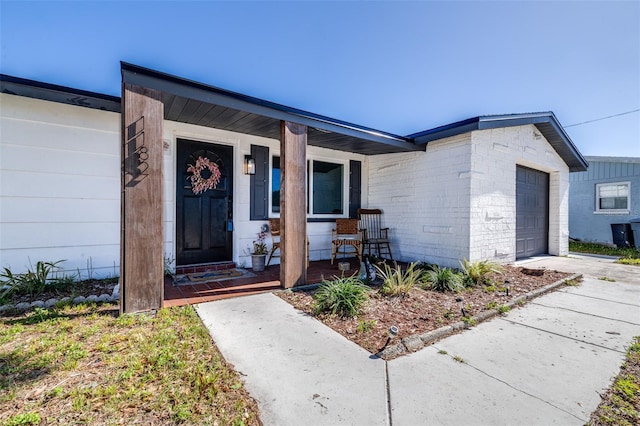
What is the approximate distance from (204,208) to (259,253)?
4.00ft

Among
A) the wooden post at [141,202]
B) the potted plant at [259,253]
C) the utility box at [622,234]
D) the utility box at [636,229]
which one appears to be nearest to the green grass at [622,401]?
the wooden post at [141,202]

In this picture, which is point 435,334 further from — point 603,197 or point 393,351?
point 603,197

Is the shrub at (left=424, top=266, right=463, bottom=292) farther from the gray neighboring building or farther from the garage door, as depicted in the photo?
the gray neighboring building

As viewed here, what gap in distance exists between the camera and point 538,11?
17.3 ft

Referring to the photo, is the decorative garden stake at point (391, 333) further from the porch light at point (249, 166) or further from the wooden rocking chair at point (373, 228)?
the wooden rocking chair at point (373, 228)

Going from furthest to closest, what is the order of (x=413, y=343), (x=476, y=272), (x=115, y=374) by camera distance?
(x=476, y=272) → (x=413, y=343) → (x=115, y=374)

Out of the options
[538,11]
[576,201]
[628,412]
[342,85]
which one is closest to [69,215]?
[628,412]

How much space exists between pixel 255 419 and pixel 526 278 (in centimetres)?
480

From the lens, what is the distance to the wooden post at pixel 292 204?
11.8ft

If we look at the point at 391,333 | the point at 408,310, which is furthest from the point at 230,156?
the point at 391,333

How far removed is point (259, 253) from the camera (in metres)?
4.76

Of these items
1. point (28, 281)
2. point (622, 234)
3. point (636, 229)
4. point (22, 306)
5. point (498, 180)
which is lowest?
point (22, 306)

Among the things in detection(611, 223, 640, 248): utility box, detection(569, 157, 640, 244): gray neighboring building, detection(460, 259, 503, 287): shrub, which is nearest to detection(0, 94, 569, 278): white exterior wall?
detection(460, 259, 503, 287): shrub

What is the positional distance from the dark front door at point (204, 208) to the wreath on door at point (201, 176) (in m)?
0.02
